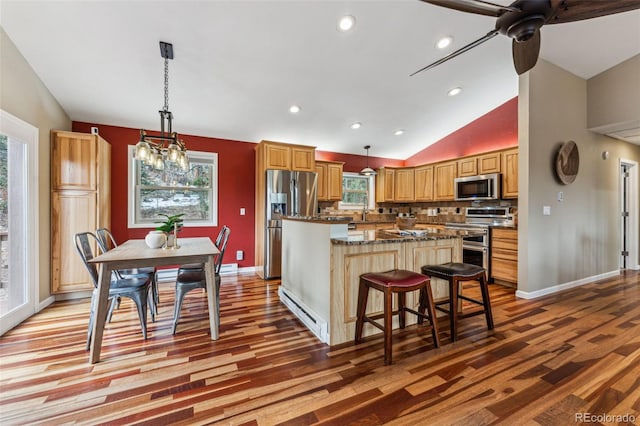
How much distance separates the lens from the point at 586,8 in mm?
1435

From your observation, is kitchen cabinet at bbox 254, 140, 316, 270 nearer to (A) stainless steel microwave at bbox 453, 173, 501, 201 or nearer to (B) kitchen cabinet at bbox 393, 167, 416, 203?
(B) kitchen cabinet at bbox 393, 167, 416, 203

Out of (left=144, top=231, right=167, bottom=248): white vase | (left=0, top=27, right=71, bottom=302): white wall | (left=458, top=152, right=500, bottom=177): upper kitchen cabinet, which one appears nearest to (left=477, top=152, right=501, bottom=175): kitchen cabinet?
(left=458, top=152, right=500, bottom=177): upper kitchen cabinet

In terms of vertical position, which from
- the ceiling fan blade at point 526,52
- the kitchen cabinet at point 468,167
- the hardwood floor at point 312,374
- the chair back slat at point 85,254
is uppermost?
A: the ceiling fan blade at point 526,52

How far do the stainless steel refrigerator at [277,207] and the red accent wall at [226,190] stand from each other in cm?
65

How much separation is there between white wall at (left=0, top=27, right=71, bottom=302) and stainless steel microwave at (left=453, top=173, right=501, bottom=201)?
5821 millimetres

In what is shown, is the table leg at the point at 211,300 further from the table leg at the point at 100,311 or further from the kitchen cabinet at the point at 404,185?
the kitchen cabinet at the point at 404,185

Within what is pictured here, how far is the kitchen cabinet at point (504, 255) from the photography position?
3.69m

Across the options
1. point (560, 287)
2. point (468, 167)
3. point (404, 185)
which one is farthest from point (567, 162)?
point (404, 185)

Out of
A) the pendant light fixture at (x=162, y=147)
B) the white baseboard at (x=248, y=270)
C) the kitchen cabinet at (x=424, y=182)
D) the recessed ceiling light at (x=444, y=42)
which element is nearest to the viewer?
the pendant light fixture at (x=162, y=147)

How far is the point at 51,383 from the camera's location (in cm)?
173

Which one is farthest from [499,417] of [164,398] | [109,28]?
[109,28]

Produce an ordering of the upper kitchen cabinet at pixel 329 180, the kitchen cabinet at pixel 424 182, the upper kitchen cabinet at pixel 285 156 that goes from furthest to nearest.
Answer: the kitchen cabinet at pixel 424 182 < the upper kitchen cabinet at pixel 329 180 < the upper kitchen cabinet at pixel 285 156

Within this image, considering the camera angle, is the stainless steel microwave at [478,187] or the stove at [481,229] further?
the stainless steel microwave at [478,187]

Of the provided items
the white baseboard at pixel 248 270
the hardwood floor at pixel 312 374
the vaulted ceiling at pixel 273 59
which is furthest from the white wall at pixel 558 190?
the white baseboard at pixel 248 270
